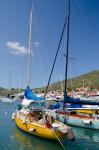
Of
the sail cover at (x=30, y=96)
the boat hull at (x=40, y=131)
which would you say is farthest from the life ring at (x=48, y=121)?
the sail cover at (x=30, y=96)

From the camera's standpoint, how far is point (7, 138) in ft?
81.4

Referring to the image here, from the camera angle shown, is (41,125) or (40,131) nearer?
(40,131)

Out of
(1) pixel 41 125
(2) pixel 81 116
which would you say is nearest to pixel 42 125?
(1) pixel 41 125

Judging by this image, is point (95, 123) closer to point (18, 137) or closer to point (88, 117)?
point (88, 117)

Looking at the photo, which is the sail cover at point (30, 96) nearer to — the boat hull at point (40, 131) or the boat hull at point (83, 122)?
the boat hull at point (83, 122)

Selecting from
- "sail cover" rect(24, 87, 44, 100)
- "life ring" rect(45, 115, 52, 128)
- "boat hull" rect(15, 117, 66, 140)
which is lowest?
"boat hull" rect(15, 117, 66, 140)

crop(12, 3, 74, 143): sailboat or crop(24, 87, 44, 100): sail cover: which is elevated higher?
crop(24, 87, 44, 100): sail cover

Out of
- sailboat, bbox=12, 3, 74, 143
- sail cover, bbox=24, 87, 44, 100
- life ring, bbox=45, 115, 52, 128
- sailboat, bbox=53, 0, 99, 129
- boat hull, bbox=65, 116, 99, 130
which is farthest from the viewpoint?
sail cover, bbox=24, 87, 44, 100

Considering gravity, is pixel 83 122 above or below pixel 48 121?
below

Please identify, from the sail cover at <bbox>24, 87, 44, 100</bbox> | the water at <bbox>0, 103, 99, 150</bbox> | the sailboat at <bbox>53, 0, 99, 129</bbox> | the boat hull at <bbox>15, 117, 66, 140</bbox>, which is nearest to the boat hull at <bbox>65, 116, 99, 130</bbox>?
the sailboat at <bbox>53, 0, 99, 129</bbox>

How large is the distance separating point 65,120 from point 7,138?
28.1ft

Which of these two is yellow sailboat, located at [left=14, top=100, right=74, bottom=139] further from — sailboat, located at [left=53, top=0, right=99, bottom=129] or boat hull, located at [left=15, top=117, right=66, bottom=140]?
sailboat, located at [left=53, top=0, right=99, bottom=129]

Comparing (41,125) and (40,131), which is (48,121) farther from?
(40,131)

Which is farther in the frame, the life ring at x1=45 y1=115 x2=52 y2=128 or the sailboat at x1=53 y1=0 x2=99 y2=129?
the sailboat at x1=53 y1=0 x2=99 y2=129
